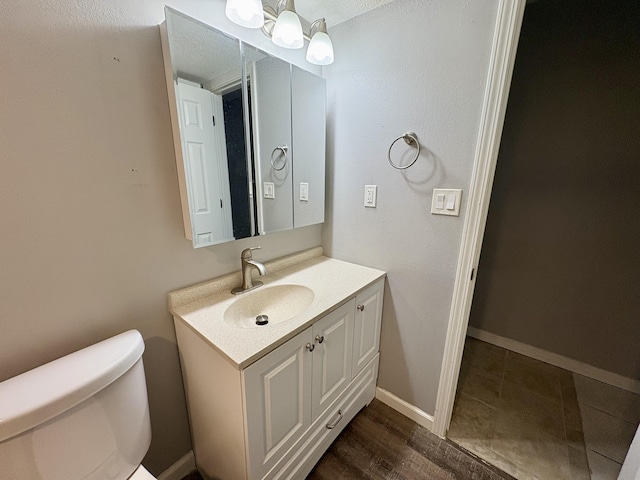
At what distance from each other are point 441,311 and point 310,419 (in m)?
0.78

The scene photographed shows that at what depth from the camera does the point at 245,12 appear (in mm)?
944

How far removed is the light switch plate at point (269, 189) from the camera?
4.12 ft

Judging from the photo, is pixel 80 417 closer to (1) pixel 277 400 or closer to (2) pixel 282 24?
(1) pixel 277 400

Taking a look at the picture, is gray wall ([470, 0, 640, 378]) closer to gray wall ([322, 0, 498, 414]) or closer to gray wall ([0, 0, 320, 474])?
gray wall ([322, 0, 498, 414])

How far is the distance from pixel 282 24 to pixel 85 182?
3.08 ft

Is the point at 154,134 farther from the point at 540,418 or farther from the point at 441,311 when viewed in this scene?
the point at 540,418

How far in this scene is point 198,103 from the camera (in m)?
0.94

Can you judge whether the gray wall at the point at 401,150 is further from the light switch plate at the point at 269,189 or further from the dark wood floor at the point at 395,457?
the light switch plate at the point at 269,189

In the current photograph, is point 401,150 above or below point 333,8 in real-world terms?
below

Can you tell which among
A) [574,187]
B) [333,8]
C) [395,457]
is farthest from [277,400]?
[574,187]

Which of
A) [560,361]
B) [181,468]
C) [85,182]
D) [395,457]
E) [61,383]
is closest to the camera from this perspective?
[61,383]

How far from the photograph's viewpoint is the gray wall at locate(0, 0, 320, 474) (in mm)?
671

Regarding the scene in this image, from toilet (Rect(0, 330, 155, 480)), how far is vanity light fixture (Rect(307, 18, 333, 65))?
138 centimetres

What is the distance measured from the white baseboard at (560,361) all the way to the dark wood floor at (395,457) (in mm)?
A: 1140
